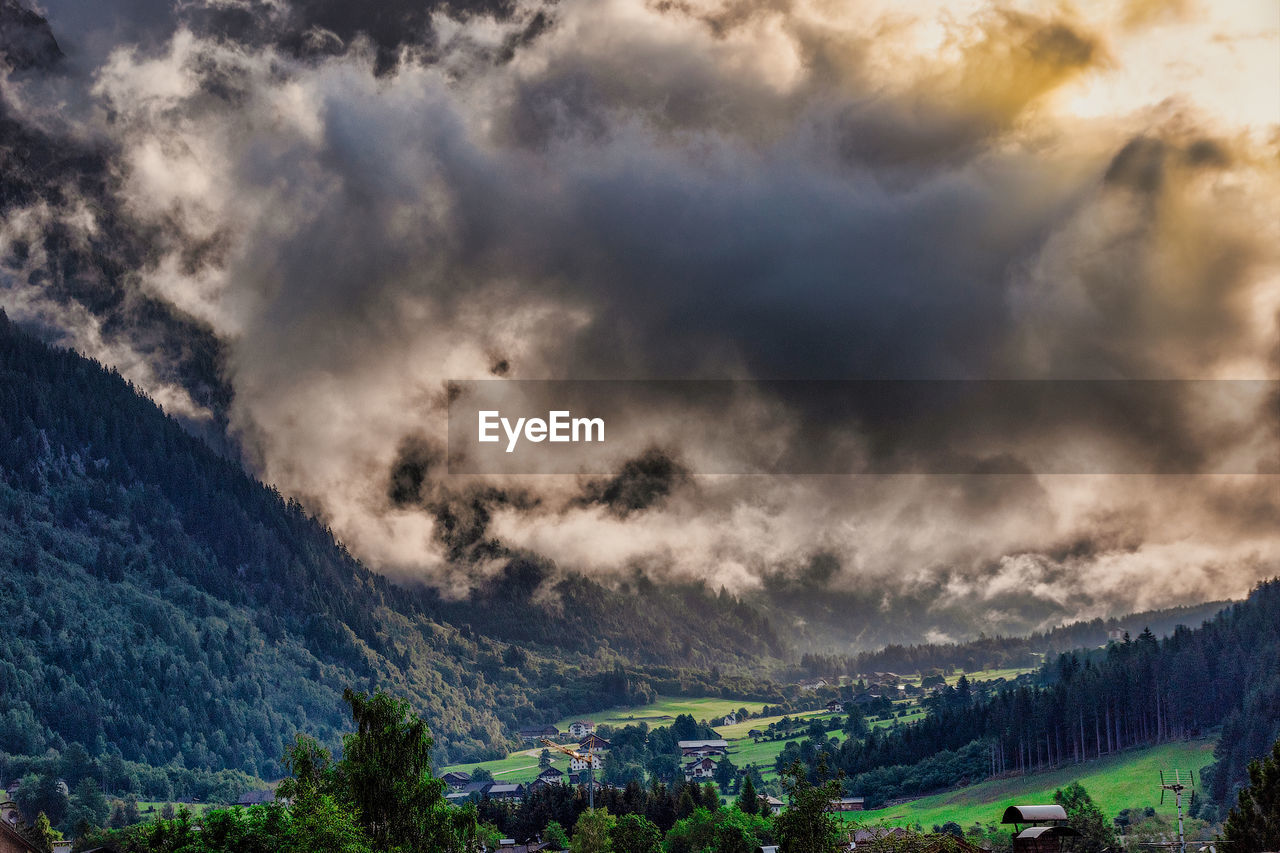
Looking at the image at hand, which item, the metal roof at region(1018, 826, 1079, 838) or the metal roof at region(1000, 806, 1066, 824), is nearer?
the metal roof at region(1018, 826, 1079, 838)

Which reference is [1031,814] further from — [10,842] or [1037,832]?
[10,842]

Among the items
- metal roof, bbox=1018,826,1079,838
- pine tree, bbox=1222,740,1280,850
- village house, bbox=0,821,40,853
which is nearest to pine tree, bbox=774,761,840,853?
metal roof, bbox=1018,826,1079,838

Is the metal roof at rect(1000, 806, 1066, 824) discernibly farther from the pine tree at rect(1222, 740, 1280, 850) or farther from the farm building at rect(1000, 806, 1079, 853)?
the pine tree at rect(1222, 740, 1280, 850)

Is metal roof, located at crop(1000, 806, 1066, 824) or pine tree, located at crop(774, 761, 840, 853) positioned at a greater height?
metal roof, located at crop(1000, 806, 1066, 824)

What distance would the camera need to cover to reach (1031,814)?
6956 cm

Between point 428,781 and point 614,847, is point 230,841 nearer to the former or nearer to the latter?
point 428,781

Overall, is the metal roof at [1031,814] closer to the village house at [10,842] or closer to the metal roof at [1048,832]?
the metal roof at [1048,832]

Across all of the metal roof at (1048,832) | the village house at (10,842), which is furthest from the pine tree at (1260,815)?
the village house at (10,842)

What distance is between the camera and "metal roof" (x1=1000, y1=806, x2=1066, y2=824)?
227ft

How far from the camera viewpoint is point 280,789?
87.1m

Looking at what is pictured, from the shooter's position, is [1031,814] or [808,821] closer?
[1031,814]

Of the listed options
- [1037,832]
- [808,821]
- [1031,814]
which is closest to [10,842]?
[808,821]

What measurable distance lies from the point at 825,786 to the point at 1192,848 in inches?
4020

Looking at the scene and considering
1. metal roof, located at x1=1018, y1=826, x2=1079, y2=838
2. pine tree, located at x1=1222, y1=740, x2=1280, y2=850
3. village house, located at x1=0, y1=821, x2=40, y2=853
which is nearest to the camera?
metal roof, located at x1=1018, y1=826, x2=1079, y2=838
